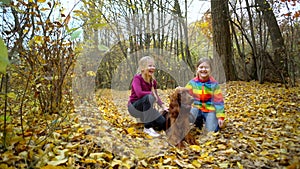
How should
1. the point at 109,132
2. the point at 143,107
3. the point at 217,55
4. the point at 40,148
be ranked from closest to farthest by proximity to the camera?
the point at 40,148, the point at 109,132, the point at 143,107, the point at 217,55

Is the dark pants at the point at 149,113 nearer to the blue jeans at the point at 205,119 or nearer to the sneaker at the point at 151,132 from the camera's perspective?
the sneaker at the point at 151,132

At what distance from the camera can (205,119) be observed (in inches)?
117

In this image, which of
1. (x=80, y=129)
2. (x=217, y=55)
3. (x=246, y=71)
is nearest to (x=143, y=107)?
(x=80, y=129)

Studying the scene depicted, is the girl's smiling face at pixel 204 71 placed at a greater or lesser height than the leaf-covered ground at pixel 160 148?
greater

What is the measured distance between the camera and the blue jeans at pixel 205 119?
2797mm

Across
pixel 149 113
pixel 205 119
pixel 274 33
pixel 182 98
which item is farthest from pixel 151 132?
pixel 274 33

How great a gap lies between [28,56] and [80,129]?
0.89 m

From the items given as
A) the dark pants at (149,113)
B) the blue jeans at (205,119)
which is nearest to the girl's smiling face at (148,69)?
the dark pants at (149,113)

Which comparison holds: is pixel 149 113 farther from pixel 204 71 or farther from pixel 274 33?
pixel 274 33

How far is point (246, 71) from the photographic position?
22.0ft

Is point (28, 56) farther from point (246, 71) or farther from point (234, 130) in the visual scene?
point (246, 71)

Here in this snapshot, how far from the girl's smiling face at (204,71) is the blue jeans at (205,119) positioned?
1.32ft

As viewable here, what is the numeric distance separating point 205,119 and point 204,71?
57cm

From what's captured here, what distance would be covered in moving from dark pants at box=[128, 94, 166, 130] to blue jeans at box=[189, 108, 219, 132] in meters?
0.35
